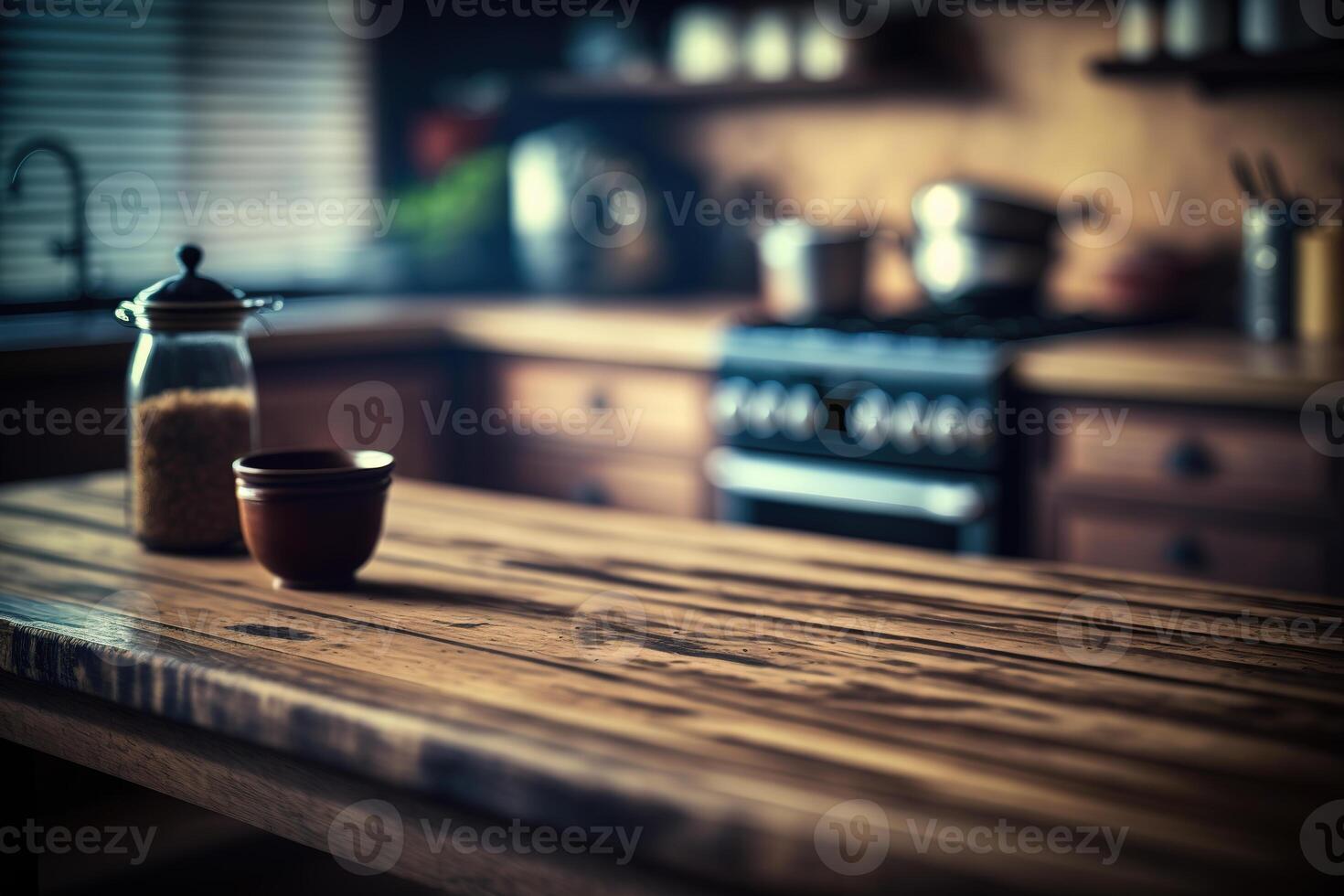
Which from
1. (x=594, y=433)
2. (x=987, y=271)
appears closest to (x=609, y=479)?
(x=594, y=433)

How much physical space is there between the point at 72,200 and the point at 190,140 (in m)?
0.36

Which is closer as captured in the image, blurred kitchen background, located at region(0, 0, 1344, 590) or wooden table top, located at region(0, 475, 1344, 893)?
wooden table top, located at region(0, 475, 1344, 893)

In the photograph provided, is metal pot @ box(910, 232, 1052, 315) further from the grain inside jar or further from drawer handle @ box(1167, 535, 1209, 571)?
the grain inside jar

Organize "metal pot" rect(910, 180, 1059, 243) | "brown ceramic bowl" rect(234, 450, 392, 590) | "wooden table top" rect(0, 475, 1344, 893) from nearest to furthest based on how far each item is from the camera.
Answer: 1. "wooden table top" rect(0, 475, 1344, 893)
2. "brown ceramic bowl" rect(234, 450, 392, 590)
3. "metal pot" rect(910, 180, 1059, 243)

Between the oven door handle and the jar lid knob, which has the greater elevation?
the jar lid knob

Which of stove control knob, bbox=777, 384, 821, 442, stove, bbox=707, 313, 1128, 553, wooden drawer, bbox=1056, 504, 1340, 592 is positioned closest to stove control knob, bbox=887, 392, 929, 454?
stove, bbox=707, 313, 1128, 553

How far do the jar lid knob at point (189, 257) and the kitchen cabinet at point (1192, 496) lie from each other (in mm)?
1554

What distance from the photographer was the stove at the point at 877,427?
2.51 metres

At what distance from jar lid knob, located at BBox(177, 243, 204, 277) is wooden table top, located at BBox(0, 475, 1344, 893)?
0.90 feet

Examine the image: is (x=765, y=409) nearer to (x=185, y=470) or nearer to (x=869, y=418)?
(x=869, y=418)

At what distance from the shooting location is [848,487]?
2670 millimetres

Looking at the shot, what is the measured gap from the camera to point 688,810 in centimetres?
74

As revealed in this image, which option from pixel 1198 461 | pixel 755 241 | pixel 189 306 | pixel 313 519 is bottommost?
pixel 1198 461

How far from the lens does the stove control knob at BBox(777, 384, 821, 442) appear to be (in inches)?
107
